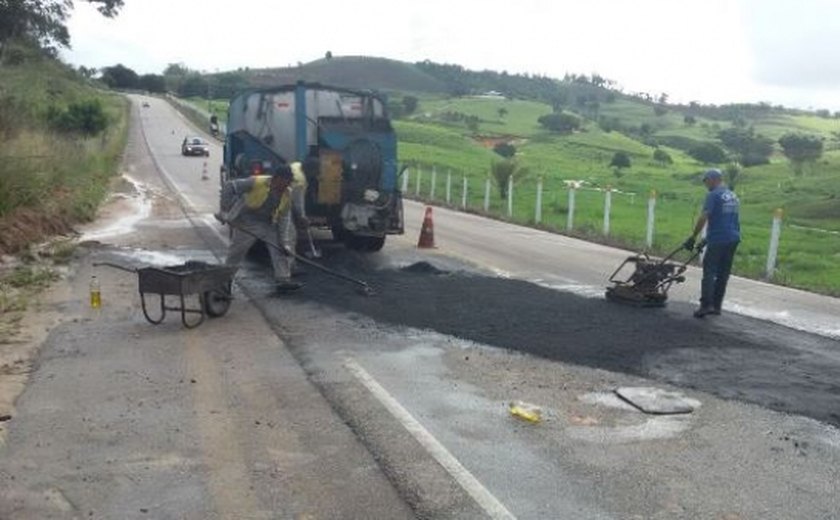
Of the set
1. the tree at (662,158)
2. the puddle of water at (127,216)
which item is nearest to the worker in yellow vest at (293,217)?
the puddle of water at (127,216)

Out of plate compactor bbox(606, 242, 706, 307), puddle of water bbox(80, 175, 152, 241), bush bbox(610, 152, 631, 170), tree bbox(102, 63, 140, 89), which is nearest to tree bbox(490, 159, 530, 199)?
puddle of water bbox(80, 175, 152, 241)

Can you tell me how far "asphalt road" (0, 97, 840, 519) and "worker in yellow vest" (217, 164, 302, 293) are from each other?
0.43m

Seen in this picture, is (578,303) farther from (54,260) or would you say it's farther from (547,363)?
(54,260)

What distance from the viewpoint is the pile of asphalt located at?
7.23 meters

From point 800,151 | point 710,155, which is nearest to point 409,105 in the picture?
point 710,155

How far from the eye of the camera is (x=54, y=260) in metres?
13.2

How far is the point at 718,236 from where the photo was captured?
10516mm

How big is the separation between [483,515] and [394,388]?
2.37 metres

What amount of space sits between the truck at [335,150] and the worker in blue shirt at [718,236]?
5325mm

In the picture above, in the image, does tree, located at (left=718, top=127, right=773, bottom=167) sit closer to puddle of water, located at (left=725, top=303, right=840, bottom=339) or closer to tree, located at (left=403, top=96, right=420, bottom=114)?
tree, located at (left=403, top=96, right=420, bottom=114)

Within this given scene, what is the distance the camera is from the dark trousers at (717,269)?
408 inches

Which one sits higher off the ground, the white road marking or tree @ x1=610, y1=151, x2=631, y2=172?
the white road marking

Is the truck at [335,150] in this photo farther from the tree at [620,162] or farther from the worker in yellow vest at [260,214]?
the tree at [620,162]

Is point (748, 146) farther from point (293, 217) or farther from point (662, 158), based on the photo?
point (293, 217)
